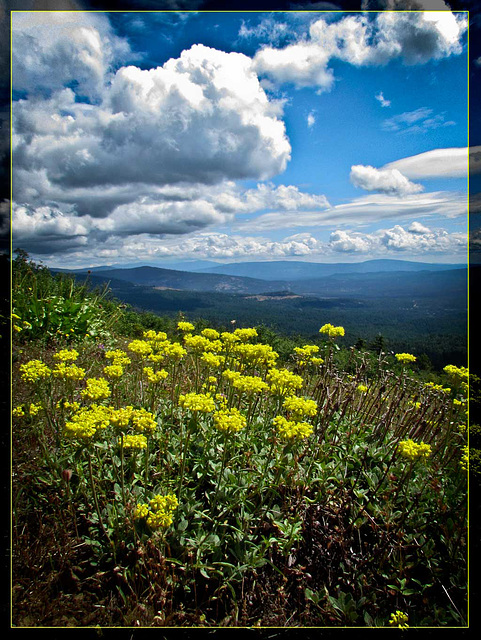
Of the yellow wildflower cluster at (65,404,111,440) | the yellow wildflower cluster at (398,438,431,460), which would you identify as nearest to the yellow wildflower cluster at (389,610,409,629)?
Answer: the yellow wildflower cluster at (398,438,431,460)

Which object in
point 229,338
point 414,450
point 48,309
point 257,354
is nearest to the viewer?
point 414,450

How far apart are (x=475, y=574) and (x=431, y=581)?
3.06 feet

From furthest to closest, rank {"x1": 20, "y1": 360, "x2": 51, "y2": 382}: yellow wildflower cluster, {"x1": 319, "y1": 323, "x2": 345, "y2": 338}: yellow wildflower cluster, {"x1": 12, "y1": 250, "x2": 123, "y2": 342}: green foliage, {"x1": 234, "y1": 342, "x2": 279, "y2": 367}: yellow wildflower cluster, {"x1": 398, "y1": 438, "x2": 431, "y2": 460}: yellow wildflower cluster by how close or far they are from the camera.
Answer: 1. {"x1": 12, "y1": 250, "x2": 123, "y2": 342}: green foliage
2. {"x1": 319, "y1": 323, "x2": 345, "y2": 338}: yellow wildflower cluster
3. {"x1": 234, "y1": 342, "x2": 279, "y2": 367}: yellow wildflower cluster
4. {"x1": 20, "y1": 360, "x2": 51, "y2": 382}: yellow wildflower cluster
5. {"x1": 398, "y1": 438, "x2": 431, "y2": 460}: yellow wildflower cluster

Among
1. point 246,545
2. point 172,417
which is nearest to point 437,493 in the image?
point 246,545

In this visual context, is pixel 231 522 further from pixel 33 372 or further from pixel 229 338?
pixel 33 372

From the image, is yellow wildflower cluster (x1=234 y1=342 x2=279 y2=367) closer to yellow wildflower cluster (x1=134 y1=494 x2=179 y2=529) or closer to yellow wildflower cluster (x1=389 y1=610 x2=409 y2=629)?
yellow wildflower cluster (x1=134 y1=494 x2=179 y2=529)

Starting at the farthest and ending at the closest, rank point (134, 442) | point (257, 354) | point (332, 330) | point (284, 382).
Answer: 1. point (332, 330)
2. point (257, 354)
3. point (284, 382)
4. point (134, 442)

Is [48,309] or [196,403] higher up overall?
[48,309]

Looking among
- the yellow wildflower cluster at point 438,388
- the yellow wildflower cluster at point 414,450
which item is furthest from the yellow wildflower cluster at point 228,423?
the yellow wildflower cluster at point 438,388

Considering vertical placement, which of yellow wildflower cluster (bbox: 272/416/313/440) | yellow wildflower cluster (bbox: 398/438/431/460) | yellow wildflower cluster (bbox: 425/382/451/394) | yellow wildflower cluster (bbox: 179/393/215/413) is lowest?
yellow wildflower cluster (bbox: 398/438/431/460)

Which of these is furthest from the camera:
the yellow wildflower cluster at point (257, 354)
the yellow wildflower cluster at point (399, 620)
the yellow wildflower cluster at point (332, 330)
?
the yellow wildflower cluster at point (332, 330)

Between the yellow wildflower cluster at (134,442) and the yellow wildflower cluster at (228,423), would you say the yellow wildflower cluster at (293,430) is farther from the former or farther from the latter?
the yellow wildflower cluster at (134,442)

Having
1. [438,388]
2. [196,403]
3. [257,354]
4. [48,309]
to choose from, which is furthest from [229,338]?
[48,309]

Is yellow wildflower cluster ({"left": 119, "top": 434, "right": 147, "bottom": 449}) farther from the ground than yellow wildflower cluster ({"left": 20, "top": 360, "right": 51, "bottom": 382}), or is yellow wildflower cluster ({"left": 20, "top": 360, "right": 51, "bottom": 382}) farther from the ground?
yellow wildflower cluster ({"left": 20, "top": 360, "right": 51, "bottom": 382})
